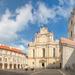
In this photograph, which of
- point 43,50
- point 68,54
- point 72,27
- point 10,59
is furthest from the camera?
point 10,59

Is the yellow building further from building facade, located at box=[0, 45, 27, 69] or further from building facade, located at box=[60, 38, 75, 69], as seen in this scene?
building facade, located at box=[60, 38, 75, 69]

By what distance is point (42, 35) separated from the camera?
74.8 metres

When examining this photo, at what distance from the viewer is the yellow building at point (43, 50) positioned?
71062mm

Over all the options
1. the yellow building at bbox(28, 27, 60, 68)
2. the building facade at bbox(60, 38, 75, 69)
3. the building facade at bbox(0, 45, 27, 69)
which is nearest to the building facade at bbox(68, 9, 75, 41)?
the yellow building at bbox(28, 27, 60, 68)

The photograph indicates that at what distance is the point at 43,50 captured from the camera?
73.5 m

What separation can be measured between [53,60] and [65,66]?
15.3 metres

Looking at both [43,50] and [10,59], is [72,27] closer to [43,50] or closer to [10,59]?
[43,50]

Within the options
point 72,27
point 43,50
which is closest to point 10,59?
point 43,50

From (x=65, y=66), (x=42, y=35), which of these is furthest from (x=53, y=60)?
(x=65, y=66)

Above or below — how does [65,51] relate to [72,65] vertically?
above

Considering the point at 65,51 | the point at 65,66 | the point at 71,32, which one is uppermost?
the point at 71,32

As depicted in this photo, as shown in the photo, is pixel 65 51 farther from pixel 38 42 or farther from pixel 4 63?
pixel 4 63

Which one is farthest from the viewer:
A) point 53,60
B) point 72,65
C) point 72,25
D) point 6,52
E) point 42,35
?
point 6,52

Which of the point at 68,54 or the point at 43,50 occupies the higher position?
the point at 43,50
